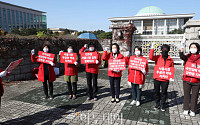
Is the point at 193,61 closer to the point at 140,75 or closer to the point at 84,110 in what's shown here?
the point at 140,75

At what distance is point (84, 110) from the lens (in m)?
4.20

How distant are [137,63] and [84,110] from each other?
2069mm

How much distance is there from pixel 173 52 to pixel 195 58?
834cm

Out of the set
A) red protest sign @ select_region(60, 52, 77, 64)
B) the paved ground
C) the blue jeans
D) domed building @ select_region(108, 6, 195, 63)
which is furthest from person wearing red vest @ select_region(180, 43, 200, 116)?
red protest sign @ select_region(60, 52, 77, 64)

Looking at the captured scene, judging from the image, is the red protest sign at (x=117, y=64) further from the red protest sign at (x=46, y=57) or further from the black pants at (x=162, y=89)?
the red protest sign at (x=46, y=57)

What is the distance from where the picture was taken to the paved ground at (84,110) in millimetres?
3615

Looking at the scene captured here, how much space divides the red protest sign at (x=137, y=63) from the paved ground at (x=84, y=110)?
3.96ft

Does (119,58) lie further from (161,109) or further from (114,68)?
(161,109)

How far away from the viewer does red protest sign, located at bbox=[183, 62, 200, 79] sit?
12.0 feet

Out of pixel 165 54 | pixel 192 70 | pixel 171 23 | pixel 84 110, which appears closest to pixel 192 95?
pixel 192 70

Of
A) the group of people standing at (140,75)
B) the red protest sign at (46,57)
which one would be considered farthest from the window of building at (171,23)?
the red protest sign at (46,57)

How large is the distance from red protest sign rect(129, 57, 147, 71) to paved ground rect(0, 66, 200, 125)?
121 cm

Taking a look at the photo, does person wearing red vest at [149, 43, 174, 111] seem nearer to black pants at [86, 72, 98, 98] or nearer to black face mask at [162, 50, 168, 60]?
black face mask at [162, 50, 168, 60]

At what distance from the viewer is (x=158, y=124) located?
11.2 ft
